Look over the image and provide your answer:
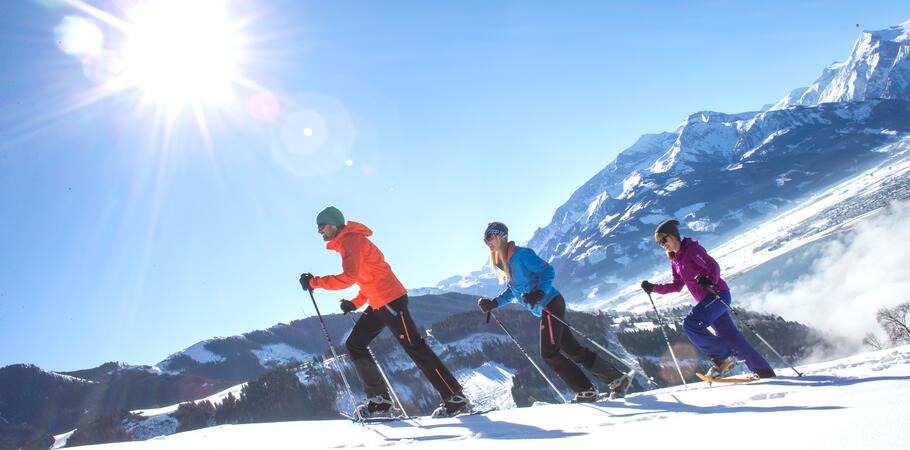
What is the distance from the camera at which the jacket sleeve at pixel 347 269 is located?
27.0ft

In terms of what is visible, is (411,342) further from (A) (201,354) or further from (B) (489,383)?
(A) (201,354)

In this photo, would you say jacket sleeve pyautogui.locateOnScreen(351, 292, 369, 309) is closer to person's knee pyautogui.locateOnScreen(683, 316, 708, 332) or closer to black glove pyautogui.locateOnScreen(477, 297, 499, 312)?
black glove pyautogui.locateOnScreen(477, 297, 499, 312)

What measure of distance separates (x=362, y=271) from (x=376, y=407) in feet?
7.89

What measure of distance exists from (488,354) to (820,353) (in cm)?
11423

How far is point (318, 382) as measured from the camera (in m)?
107

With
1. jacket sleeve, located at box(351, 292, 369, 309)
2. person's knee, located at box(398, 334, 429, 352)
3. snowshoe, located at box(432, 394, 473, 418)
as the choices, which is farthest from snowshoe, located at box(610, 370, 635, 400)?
jacket sleeve, located at box(351, 292, 369, 309)

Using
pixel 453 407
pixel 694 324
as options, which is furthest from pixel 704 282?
pixel 453 407

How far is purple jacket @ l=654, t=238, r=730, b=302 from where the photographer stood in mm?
7844

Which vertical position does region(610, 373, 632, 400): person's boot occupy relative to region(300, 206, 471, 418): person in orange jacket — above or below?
below

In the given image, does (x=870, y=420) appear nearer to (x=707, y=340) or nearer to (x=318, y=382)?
(x=707, y=340)

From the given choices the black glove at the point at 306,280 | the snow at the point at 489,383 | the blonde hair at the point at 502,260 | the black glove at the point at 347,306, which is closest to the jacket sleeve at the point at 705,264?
the blonde hair at the point at 502,260

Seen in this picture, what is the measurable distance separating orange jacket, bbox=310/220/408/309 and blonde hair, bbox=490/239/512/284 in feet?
5.61

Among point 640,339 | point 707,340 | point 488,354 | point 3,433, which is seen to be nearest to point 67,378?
point 3,433

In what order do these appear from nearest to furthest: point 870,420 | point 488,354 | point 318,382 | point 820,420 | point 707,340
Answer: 1. point 870,420
2. point 820,420
3. point 707,340
4. point 318,382
5. point 488,354
